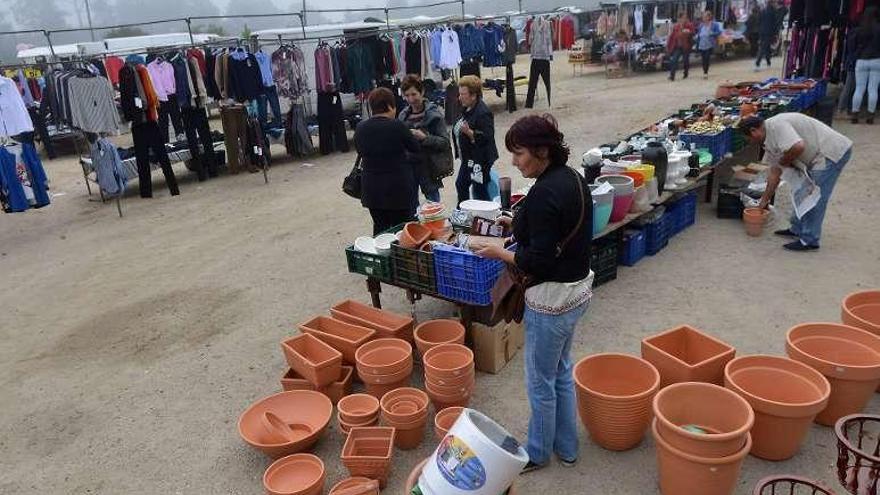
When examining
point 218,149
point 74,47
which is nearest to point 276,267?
point 218,149

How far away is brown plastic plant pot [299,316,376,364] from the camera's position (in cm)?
421

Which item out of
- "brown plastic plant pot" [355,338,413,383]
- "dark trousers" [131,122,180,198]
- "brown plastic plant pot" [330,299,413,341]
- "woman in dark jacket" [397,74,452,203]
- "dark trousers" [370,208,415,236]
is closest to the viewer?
"brown plastic plant pot" [355,338,413,383]

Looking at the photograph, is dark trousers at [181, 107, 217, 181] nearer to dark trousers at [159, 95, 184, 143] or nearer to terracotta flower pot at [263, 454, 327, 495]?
dark trousers at [159, 95, 184, 143]

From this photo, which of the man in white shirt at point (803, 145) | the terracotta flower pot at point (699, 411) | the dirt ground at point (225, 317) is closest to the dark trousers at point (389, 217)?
the dirt ground at point (225, 317)

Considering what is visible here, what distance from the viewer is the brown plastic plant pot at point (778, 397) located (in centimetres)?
307

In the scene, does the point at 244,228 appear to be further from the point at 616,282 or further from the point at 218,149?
the point at 616,282

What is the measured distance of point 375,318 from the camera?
458 cm

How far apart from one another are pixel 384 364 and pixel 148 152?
756 centimetres

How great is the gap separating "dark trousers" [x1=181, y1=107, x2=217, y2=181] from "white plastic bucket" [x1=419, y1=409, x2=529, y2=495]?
368 inches

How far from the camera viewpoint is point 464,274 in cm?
411

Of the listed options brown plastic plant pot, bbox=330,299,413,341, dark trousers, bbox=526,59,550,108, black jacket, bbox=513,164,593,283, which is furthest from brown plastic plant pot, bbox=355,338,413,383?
dark trousers, bbox=526,59,550,108

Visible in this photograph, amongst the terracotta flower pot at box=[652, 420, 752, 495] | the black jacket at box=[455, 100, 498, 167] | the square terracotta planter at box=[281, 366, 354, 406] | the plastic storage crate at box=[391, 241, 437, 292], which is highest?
the black jacket at box=[455, 100, 498, 167]

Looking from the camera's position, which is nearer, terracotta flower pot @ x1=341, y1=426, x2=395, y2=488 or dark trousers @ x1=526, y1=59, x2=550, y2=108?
terracotta flower pot @ x1=341, y1=426, x2=395, y2=488

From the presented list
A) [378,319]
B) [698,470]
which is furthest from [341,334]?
[698,470]
